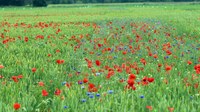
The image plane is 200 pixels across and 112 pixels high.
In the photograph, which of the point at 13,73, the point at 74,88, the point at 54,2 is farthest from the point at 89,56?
the point at 54,2

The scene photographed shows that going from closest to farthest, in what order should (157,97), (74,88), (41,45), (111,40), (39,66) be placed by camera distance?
(157,97) → (74,88) → (39,66) → (41,45) → (111,40)

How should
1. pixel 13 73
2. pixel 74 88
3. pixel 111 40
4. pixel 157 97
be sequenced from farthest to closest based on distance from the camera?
pixel 111 40 → pixel 13 73 → pixel 74 88 → pixel 157 97

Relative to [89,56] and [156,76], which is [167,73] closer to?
[156,76]

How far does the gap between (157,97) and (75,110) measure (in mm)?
976

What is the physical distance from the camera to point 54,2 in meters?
111

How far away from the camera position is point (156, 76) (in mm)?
5266

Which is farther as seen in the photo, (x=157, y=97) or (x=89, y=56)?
(x=89, y=56)

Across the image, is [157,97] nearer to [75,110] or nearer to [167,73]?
[75,110]

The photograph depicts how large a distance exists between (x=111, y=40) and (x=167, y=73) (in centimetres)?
572

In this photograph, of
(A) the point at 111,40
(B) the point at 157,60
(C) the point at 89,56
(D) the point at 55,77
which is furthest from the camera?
(A) the point at 111,40

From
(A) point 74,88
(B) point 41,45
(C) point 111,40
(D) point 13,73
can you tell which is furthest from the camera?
(C) point 111,40

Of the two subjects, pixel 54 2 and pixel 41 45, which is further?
pixel 54 2

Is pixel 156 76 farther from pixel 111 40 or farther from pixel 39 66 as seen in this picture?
pixel 111 40

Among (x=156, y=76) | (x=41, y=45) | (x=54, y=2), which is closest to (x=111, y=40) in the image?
(x=41, y=45)
